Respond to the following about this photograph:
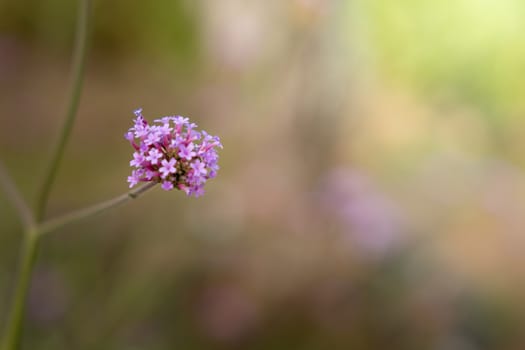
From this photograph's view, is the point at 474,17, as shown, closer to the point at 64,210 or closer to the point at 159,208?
the point at 159,208

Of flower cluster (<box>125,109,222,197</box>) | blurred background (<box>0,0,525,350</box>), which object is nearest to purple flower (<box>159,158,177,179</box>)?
flower cluster (<box>125,109,222,197</box>)

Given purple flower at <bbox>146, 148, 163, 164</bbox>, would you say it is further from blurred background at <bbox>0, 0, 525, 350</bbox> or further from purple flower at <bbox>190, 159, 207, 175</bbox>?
blurred background at <bbox>0, 0, 525, 350</bbox>

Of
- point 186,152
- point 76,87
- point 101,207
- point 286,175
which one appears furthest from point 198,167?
point 286,175

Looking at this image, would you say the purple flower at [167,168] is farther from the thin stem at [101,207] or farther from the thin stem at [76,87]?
the thin stem at [76,87]

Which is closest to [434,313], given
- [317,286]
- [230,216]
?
[317,286]

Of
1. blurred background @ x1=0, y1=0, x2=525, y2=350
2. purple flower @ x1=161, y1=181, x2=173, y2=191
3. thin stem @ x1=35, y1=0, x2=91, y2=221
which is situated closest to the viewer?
purple flower @ x1=161, y1=181, x2=173, y2=191

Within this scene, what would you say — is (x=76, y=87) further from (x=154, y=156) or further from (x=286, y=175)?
(x=286, y=175)
